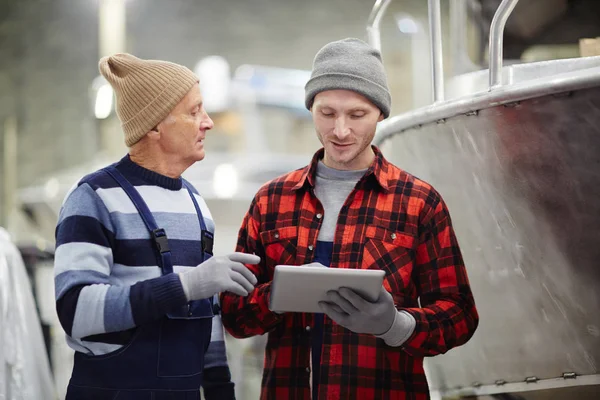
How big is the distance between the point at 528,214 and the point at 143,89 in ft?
4.03

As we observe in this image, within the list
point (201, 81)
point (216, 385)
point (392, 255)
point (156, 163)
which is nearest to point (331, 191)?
point (392, 255)

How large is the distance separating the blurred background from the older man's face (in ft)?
14.8

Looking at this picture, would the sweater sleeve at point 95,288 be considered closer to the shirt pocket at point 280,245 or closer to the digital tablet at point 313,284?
the digital tablet at point 313,284

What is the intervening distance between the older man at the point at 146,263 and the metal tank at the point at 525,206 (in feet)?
3.11

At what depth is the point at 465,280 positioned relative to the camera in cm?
220

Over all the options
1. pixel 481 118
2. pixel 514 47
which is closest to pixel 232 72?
pixel 514 47

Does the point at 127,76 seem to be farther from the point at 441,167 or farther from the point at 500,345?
the point at 500,345

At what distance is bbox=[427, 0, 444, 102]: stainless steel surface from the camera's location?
2904mm

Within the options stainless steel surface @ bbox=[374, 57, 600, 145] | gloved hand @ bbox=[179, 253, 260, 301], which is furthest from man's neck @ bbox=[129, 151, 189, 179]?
stainless steel surface @ bbox=[374, 57, 600, 145]

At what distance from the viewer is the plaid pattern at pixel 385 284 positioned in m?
2.13

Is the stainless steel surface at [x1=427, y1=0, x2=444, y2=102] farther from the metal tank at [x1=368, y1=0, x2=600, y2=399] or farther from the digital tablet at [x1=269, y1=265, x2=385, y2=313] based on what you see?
the digital tablet at [x1=269, y1=265, x2=385, y2=313]

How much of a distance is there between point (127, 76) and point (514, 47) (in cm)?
197

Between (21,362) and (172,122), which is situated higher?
(172,122)

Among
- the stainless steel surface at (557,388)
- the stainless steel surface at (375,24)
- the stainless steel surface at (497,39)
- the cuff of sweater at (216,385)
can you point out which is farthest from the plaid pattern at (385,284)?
the stainless steel surface at (375,24)
